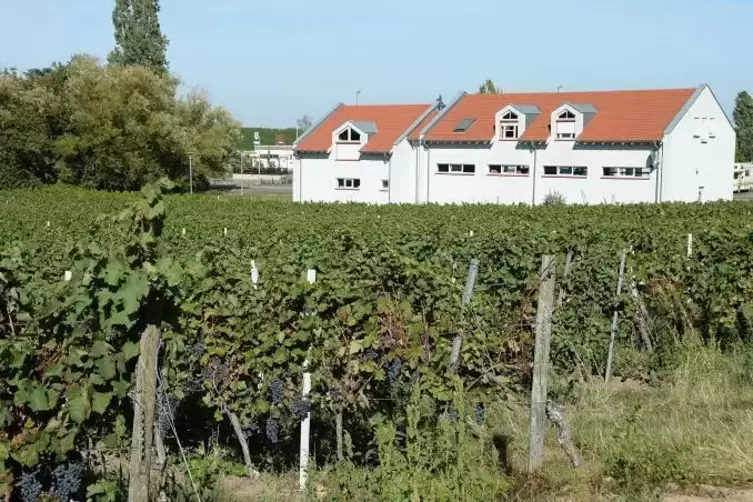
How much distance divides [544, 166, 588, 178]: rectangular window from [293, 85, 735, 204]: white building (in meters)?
0.05

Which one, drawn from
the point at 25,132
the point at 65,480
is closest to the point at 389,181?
the point at 25,132

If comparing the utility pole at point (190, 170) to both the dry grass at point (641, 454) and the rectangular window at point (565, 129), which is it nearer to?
the rectangular window at point (565, 129)

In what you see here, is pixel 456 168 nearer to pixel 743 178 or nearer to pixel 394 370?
pixel 743 178

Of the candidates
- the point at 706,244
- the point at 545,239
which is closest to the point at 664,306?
the point at 706,244

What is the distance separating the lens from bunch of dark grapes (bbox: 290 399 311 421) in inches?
221

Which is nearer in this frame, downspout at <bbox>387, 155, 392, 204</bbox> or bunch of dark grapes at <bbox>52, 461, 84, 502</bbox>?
bunch of dark grapes at <bbox>52, 461, 84, 502</bbox>

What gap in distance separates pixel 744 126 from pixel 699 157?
2666 inches

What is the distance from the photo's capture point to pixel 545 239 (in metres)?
10.6

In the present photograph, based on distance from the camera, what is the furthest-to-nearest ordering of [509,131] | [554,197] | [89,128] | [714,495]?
[89,128] < [509,131] < [554,197] < [714,495]

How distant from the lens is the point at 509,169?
46.9 m

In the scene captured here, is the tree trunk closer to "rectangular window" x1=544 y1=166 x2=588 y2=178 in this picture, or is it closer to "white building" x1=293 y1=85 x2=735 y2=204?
"white building" x1=293 y1=85 x2=735 y2=204

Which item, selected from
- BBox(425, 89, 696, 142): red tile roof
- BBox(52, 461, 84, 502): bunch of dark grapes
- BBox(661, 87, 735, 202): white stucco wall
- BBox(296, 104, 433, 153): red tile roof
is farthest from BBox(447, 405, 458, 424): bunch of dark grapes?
BBox(296, 104, 433, 153): red tile roof

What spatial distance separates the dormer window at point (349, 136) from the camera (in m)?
51.6

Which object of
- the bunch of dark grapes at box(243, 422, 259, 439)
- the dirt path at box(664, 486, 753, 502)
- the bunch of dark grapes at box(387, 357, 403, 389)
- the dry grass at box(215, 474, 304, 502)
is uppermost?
the bunch of dark grapes at box(387, 357, 403, 389)
